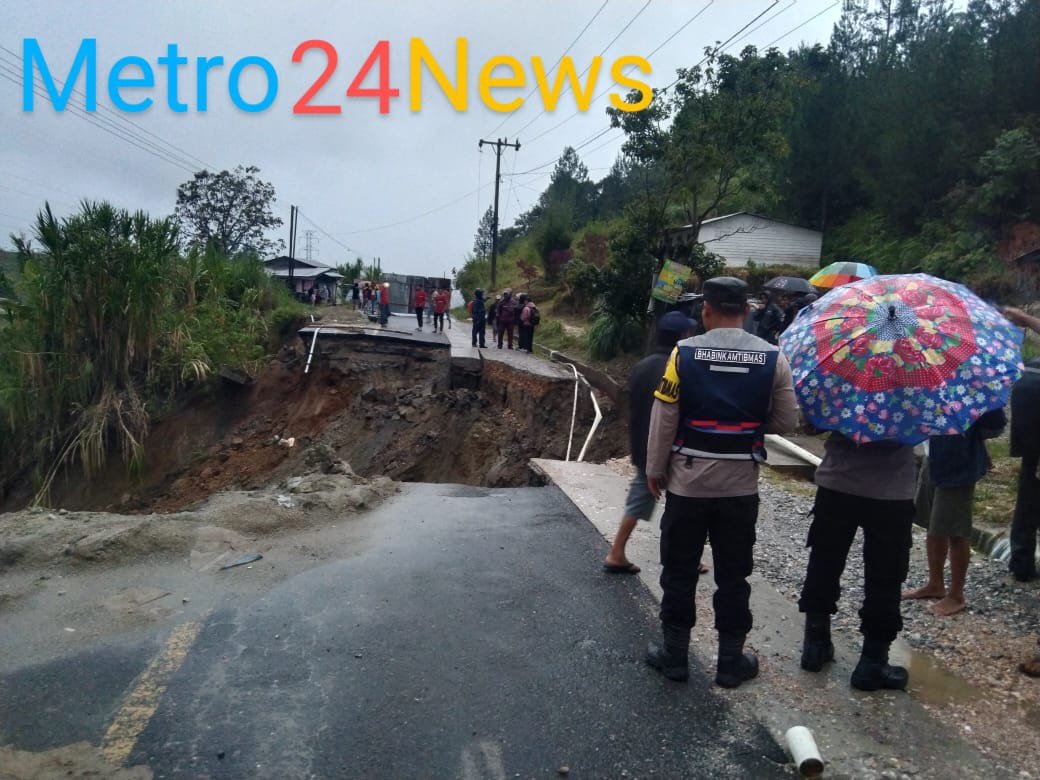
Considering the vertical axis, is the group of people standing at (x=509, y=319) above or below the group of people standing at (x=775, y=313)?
below

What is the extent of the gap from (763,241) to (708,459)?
29429 mm

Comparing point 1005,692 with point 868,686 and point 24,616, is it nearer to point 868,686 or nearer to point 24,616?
point 868,686

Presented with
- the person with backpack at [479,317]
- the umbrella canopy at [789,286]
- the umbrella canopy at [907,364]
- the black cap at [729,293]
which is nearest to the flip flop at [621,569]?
the umbrella canopy at [907,364]

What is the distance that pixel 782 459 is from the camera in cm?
980

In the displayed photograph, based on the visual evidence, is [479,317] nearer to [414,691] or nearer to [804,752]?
[414,691]

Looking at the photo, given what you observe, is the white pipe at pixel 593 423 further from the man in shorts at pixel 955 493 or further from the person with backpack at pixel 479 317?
the man in shorts at pixel 955 493

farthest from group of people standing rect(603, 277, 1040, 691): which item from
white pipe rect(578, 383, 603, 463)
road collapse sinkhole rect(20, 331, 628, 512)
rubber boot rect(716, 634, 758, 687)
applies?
road collapse sinkhole rect(20, 331, 628, 512)

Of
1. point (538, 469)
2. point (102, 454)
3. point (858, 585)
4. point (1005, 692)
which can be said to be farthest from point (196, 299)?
point (1005, 692)

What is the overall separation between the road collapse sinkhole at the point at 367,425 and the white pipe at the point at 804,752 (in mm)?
10063

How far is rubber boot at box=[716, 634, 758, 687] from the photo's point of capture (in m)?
3.65

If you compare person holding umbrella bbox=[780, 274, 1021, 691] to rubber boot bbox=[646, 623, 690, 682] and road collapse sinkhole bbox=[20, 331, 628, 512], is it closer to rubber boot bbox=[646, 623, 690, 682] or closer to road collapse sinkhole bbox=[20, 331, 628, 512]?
rubber boot bbox=[646, 623, 690, 682]

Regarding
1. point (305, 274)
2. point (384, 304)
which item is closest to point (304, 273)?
point (305, 274)

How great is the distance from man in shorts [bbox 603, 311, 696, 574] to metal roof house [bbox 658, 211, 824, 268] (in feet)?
88.2

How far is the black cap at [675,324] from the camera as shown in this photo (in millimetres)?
4707
